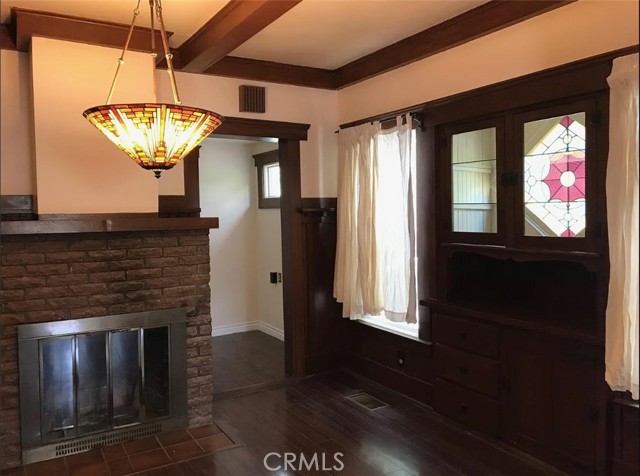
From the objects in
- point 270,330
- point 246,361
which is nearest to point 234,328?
point 270,330

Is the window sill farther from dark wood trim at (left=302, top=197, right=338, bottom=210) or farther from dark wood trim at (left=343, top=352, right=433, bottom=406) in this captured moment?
dark wood trim at (left=302, top=197, right=338, bottom=210)

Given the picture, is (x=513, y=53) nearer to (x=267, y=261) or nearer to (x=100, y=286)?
(x=100, y=286)

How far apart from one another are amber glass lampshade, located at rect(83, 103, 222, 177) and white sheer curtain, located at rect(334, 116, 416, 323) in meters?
1.73

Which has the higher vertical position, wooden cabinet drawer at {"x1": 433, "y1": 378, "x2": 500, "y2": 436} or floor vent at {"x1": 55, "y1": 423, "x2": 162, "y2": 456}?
wooden cabinet drawer at {"x1": 433, "y1": 378, "x2": 500, "y2": 436}

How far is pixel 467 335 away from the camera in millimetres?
3305

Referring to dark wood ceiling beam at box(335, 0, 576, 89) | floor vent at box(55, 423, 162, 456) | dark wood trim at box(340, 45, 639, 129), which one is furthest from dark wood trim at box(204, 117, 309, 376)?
floor vent at box(55, 423, 162, 456)

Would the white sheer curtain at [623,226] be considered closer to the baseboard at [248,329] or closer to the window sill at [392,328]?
the window sill at [392,328]

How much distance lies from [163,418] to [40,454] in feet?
2.37

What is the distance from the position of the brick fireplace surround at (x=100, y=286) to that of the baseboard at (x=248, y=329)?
84.0 inches

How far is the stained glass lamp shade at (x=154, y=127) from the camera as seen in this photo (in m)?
2.14

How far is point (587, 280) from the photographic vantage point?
10.0 ft

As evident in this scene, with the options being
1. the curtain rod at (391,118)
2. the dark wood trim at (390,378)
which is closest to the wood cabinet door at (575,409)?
the dark wood trim at (390,378)

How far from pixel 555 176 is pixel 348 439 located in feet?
6.48

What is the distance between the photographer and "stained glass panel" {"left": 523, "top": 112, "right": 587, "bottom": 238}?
2654 millimetres
